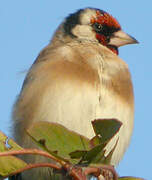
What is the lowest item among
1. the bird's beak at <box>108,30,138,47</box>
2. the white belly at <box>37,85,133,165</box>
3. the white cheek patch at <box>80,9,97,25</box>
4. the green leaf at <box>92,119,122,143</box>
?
the white belly at <box>37,85,133,165</box>

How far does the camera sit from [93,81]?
4719mm

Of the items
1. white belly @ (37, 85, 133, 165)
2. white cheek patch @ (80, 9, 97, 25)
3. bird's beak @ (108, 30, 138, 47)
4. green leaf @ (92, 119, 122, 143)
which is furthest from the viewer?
white cheek patch @ (80, 9, 97, 25)

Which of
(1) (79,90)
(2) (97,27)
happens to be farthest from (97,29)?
(1) (79,90)

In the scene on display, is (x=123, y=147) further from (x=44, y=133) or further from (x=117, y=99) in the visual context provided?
(x=44, y=133)

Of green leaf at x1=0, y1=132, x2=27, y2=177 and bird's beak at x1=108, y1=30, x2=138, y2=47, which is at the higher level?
green leaf at x1=0, y1=132, x2=27, y2=177

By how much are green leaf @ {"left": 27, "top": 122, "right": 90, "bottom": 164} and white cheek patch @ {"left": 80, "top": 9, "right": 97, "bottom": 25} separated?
385 centimetres

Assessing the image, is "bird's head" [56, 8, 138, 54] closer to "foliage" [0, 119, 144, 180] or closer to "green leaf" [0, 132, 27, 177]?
"foliage" [0, 119, 144, 180]

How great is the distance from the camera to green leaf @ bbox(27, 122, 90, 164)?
236cm

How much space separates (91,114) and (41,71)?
81 cm

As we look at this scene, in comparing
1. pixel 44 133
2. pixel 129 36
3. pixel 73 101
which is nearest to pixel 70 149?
pixel 44 133

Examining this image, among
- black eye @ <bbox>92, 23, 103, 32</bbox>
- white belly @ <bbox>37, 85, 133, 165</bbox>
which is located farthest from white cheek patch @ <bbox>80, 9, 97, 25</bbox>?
white belly @ <bbox>37, 85, 133, 165</bbox>

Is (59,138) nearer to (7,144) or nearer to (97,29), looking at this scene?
(7,144)

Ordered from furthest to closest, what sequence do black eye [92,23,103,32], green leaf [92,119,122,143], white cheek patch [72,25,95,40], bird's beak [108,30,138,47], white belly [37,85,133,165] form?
black eye [92,23,103,32] → white cheek patch [72,25,95,40] → bird's beak [108,30,138,47] → white belly [37,85,133,165] → green leaf [92,119,122,143]

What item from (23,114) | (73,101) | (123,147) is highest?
(73,101)
